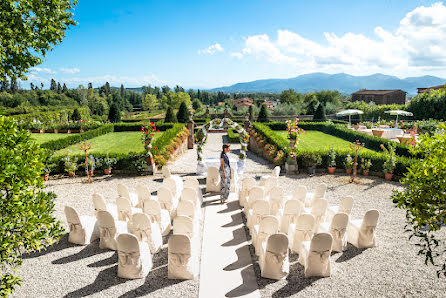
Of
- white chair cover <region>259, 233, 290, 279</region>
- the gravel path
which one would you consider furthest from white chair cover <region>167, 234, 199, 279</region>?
white chair cover <region>259, 233, 290, 279</region>

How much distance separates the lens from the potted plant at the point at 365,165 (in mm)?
12580

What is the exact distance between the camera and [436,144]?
3.31 m

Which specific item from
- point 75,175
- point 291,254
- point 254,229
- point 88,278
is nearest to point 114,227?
point 88,278

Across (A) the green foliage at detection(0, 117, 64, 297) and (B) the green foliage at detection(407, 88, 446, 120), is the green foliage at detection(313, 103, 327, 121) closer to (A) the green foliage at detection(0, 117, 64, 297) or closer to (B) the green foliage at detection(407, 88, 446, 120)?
(B) the green foliage at detection(407, 88, 446, 120)

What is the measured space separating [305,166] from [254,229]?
7775mm

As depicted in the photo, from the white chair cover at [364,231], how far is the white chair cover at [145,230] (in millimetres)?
4907

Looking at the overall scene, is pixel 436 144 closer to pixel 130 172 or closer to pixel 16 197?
pixel 16 197

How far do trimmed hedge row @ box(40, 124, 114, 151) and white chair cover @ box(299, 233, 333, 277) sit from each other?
1840 centimetres

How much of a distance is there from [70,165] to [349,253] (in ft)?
39.3

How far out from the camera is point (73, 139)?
74.3ft

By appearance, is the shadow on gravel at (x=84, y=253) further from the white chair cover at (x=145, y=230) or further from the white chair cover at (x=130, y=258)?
the white chair cover at (x=130, y=258)

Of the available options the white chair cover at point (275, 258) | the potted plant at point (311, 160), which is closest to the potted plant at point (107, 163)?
the potted plant at point (311, 160)

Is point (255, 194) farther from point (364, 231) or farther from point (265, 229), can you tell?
point (364, 231)

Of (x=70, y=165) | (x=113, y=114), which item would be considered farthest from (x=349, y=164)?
(x=113, y=114)
